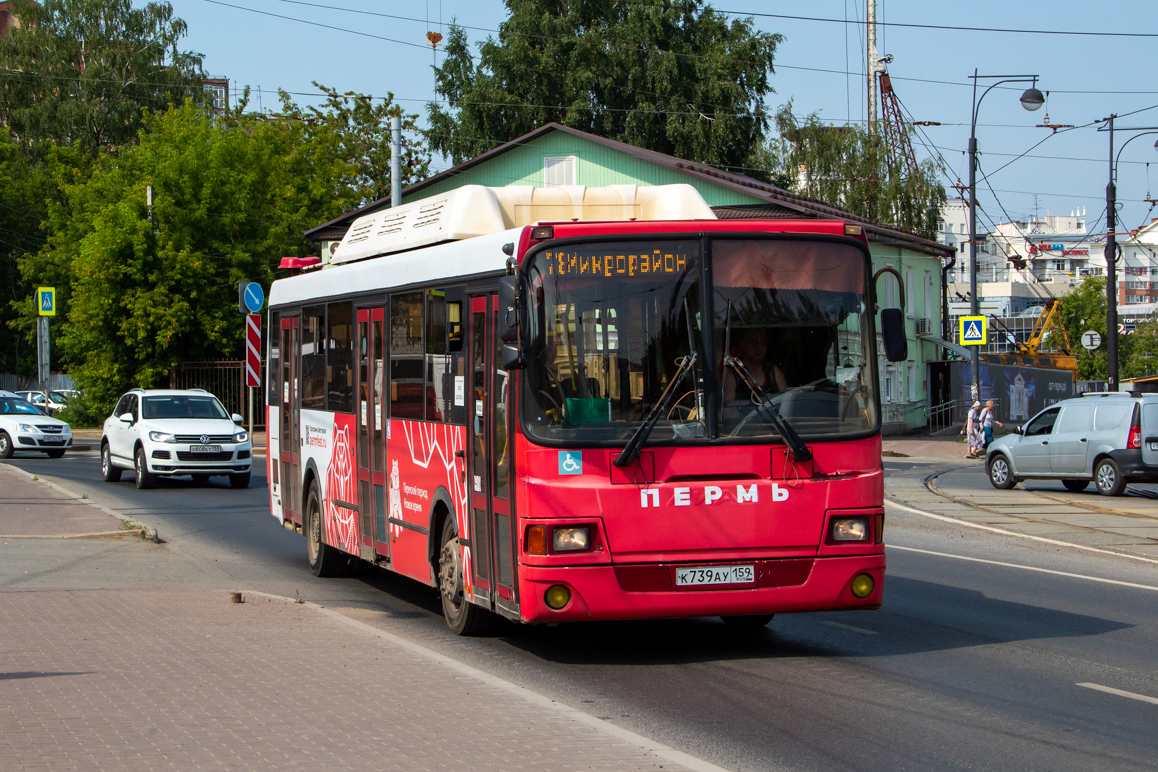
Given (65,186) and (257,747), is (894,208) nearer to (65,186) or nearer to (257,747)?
(65,186)

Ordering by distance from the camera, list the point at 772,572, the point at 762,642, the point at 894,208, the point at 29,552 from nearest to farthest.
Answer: the point at 772,572, the point at 762,642, the point at 29,552, the point at 894,208

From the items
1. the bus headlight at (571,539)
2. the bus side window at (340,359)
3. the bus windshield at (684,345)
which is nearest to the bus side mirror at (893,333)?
the bus windshield at (684,345)

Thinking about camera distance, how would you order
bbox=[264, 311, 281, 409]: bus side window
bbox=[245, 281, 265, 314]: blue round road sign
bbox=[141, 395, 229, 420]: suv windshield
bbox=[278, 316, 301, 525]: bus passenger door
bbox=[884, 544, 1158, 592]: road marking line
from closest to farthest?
bbox=[884, 544, 1158, 592]: road marking line → bbox=[278, 316, 301, 525]: bus passenger door → bbox=[264, 311, 281, 409]: bus side window → bbox=[141, 395, 229, 420]: suv windshield → bbox=[245, 281, 265, 314]: blue round road sign

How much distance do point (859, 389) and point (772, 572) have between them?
1.24 metres

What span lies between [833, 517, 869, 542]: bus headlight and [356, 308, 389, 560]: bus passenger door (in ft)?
13.1

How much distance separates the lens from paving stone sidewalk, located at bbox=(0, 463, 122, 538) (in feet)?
48.2

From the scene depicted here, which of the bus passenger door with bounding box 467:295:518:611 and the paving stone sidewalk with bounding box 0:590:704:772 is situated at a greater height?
the bus passenger door with bounding box 467:295:518:611

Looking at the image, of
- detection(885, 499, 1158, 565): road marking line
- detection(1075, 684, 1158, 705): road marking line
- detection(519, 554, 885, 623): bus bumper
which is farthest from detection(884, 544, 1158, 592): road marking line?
detection(519, 554, 885, 623): bus bumper

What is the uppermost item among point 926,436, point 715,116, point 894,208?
point 715,116

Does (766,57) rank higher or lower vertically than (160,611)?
higher

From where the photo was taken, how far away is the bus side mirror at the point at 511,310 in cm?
768

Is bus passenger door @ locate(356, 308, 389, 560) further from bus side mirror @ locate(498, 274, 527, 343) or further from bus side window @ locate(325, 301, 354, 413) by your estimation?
bus side mirror @ locate(498, 274, 527, 343)

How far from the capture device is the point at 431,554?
378 inches

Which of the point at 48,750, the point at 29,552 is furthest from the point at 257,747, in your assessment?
the point at 29,552
